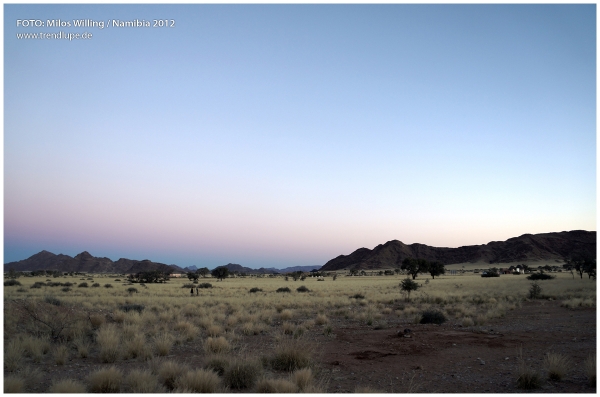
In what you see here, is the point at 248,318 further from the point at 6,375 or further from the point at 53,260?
the point at 53,260

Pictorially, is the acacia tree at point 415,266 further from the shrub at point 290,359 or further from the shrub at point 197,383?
the shrub at point 197,383

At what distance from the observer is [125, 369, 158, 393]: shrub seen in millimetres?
8375

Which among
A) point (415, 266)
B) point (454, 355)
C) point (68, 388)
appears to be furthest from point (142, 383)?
point (415, 266)

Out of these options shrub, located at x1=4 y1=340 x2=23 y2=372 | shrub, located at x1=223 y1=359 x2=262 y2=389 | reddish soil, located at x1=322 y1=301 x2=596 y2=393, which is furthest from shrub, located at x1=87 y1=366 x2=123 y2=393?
reddish soil, located at x1=322 y1=301 x2=596 y2=393

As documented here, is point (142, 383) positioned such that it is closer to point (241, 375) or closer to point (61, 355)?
point (241, 375)

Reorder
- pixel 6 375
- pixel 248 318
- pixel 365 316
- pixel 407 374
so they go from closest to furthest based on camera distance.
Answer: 1. pixel 6 375
2. pixel 407 374
3. pixel 248 318
4. pixel 365 316

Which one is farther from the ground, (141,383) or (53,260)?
(141,383)

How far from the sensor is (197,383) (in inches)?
337

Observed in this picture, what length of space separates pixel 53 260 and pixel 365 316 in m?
205

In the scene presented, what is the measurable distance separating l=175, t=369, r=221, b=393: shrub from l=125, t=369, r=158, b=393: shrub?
476 mm

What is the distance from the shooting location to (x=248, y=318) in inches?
839

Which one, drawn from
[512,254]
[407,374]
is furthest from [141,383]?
[512,254]

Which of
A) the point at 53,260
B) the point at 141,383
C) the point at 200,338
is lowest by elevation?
the point at 53,260

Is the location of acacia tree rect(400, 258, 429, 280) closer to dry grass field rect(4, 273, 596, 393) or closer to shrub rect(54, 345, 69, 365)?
dry grass field rect(4, 273, 596, 393)
